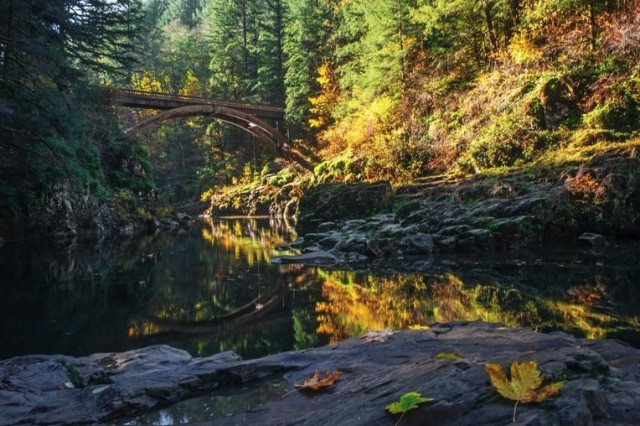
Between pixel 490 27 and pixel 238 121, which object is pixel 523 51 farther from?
pixel 238 121

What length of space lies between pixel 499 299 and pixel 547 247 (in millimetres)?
5244

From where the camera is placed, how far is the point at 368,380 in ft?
10.8

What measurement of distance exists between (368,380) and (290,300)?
200 inches

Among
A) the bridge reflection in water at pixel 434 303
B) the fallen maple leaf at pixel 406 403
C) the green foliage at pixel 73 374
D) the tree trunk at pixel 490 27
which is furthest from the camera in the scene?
the tree trunk at pixel 490 27

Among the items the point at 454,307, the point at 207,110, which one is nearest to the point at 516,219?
the point at 454,307

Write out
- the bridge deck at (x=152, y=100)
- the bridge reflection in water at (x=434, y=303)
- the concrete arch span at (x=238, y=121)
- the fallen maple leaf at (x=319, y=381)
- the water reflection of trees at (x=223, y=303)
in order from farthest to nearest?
1. the concrete arch span at (x=238, y=121)
2. the bridge deck at (x=152, y=100)
3. the water reflection of trees at (x=223, y=303)
4. the bridge reflection in water at (x=434, y=303)
5. the fallen maple leaf at (x=319, y=381)

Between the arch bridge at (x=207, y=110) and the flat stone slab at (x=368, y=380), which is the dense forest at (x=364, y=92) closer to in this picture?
the arch bridge at (x=207, y=110)

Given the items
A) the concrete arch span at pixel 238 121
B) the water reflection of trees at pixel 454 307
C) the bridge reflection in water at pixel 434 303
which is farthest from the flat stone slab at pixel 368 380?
the concrete arch span at pixel 238 121

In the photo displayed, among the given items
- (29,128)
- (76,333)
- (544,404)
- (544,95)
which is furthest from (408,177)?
(544,404)

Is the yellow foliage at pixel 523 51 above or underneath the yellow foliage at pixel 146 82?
underneath

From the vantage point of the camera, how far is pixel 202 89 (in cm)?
5084

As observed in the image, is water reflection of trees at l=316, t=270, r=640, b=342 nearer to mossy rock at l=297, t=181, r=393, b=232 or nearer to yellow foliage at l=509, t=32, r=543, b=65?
mossy rock at l=297, t=181, r=393, b=232

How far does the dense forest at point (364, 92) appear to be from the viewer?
1441 cm

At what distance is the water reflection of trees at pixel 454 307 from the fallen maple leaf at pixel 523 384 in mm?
3302
